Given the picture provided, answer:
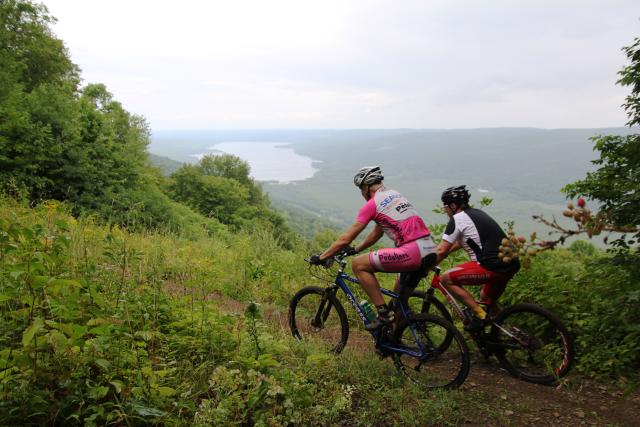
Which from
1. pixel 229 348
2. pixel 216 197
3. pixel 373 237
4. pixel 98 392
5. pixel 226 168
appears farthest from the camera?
pixel 226 168

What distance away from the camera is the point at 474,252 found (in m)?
5.16

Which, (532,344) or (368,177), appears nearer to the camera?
(532,344)

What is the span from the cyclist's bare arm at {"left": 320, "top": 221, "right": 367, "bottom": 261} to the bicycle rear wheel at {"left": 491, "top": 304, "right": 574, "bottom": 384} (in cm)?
218

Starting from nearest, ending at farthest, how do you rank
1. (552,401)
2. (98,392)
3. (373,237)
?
(98,392)
(552,401)
(373,237)

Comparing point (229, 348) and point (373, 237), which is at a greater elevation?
point (373, 237)

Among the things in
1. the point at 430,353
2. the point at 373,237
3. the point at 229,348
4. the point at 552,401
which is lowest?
the point at 552,401

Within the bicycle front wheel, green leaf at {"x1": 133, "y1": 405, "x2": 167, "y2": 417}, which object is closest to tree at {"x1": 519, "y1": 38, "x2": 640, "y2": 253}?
green leaf at {"x1": 133, "y1": 405, "x2": 167, "y2": 417}

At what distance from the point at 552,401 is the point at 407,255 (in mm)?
2382

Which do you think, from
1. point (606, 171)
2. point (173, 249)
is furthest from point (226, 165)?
point (606, 171)

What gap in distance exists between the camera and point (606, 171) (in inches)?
270

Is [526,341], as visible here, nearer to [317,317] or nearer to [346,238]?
[346,238]

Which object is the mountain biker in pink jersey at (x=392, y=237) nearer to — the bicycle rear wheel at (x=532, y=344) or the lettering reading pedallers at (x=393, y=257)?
the lettering reading pedallers at (x=393, y=257)

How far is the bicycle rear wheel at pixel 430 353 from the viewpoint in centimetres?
460

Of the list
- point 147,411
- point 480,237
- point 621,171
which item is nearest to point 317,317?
point 480,237
